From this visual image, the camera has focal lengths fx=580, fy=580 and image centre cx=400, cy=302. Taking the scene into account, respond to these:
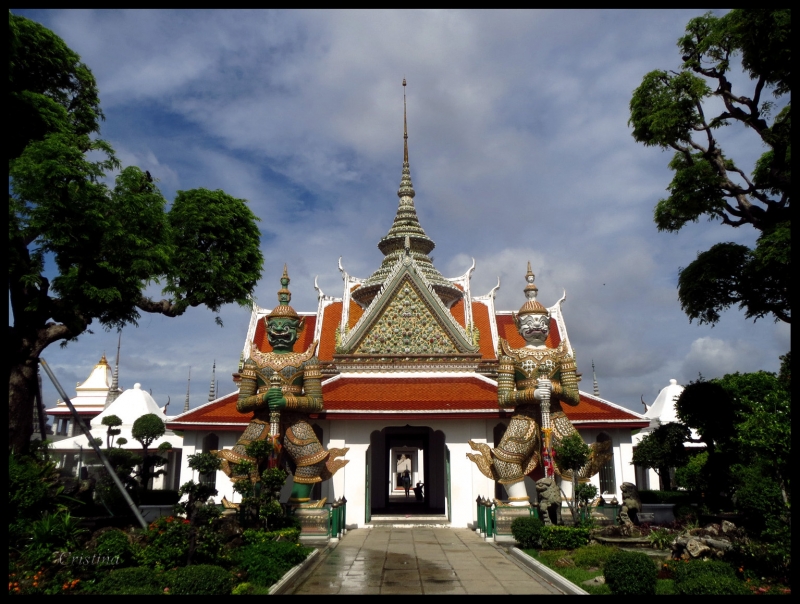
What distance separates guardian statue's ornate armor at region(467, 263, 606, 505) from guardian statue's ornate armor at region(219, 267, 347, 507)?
12.1ft

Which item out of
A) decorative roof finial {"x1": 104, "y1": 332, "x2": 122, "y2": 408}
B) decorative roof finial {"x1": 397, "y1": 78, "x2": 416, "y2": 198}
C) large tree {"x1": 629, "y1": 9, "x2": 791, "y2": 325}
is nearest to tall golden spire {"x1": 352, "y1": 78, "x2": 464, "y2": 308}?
decorative roof finial {"x1": 397, "y1": 78, "x2": 416, "y2": 198}

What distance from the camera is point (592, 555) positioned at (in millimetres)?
9805

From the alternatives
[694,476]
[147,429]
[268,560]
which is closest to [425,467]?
[694,476]

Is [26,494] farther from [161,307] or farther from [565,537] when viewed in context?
[565,537]

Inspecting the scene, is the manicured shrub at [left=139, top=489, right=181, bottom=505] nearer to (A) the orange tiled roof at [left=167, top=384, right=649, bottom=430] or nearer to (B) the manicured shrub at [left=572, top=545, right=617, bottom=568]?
(A) the orange tiled roof at [left=167, top=384, right=649, bottom=430]

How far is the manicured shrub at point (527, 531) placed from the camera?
11.2 metres

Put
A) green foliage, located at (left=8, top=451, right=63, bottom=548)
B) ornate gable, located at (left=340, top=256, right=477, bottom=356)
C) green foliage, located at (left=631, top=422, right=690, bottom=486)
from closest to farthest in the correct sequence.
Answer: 1. green foliage, located at (left=8, top=451, right=63, bottom=548)
2. green foliage, located at (left=631, top=422, right=690, bottom=486)
3. ornate gable, located at (left=340, top=256, right=477, bottom=356)

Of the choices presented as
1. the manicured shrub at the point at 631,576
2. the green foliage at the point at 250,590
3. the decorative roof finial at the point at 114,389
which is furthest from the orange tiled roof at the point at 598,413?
the decorative roof finial at the point at 114,389

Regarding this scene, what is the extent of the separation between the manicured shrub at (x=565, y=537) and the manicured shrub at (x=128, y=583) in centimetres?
682

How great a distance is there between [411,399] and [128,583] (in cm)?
1008

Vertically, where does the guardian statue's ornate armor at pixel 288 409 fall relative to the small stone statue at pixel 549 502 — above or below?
above

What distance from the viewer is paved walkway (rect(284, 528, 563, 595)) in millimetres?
8281

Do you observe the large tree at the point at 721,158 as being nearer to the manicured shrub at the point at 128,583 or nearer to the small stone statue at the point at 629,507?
the small stone statue at the point at 629,507

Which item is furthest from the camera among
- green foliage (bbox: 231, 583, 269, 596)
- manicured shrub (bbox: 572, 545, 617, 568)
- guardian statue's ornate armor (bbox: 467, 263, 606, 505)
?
guardian statue's ornate armor (bbox: 467, 263, 606, 505)
